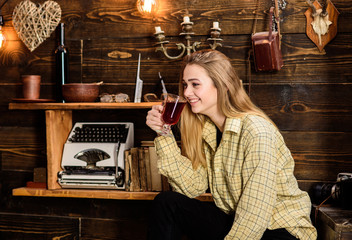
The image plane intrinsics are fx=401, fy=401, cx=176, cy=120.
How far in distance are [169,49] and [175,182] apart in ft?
3.21

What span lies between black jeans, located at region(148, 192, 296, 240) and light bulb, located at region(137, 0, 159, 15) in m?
1.24

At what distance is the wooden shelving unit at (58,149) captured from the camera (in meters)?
2.33

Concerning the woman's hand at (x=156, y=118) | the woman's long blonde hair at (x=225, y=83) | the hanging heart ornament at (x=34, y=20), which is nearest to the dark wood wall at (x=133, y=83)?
the hanging heart ornament at (x=34, y=20)

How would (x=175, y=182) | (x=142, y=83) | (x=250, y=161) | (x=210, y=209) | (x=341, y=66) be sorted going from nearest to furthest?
(x=250, y=161) → (x=210, y=209) → (x=175, y=182) → (x=341, y=66) → (x=142, y=83)

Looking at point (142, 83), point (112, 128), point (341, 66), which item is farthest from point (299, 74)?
point (112, 128)

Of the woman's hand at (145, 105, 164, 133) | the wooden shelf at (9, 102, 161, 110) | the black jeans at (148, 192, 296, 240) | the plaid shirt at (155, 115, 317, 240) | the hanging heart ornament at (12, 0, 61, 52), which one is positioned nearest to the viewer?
the plaid shirt at (155, 115, 317, 240)

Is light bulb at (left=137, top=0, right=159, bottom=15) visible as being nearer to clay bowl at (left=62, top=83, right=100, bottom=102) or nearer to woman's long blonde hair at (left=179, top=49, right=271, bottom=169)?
clay bowl at (left=62, top=83, right=100, bottom=102)

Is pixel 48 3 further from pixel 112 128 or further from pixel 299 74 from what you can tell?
pixel 299 74

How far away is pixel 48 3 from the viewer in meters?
2.70

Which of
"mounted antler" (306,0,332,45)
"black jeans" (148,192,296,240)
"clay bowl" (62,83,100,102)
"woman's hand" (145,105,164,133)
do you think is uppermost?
"mounted antler" (306,0,332,45)

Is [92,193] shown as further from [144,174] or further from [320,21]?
[320,21]

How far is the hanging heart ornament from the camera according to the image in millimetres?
2693

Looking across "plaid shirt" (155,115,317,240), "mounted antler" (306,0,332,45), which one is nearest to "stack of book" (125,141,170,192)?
"plaid shirt" (155,115,317,240)

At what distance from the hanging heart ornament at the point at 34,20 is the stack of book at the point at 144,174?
3.44ft
